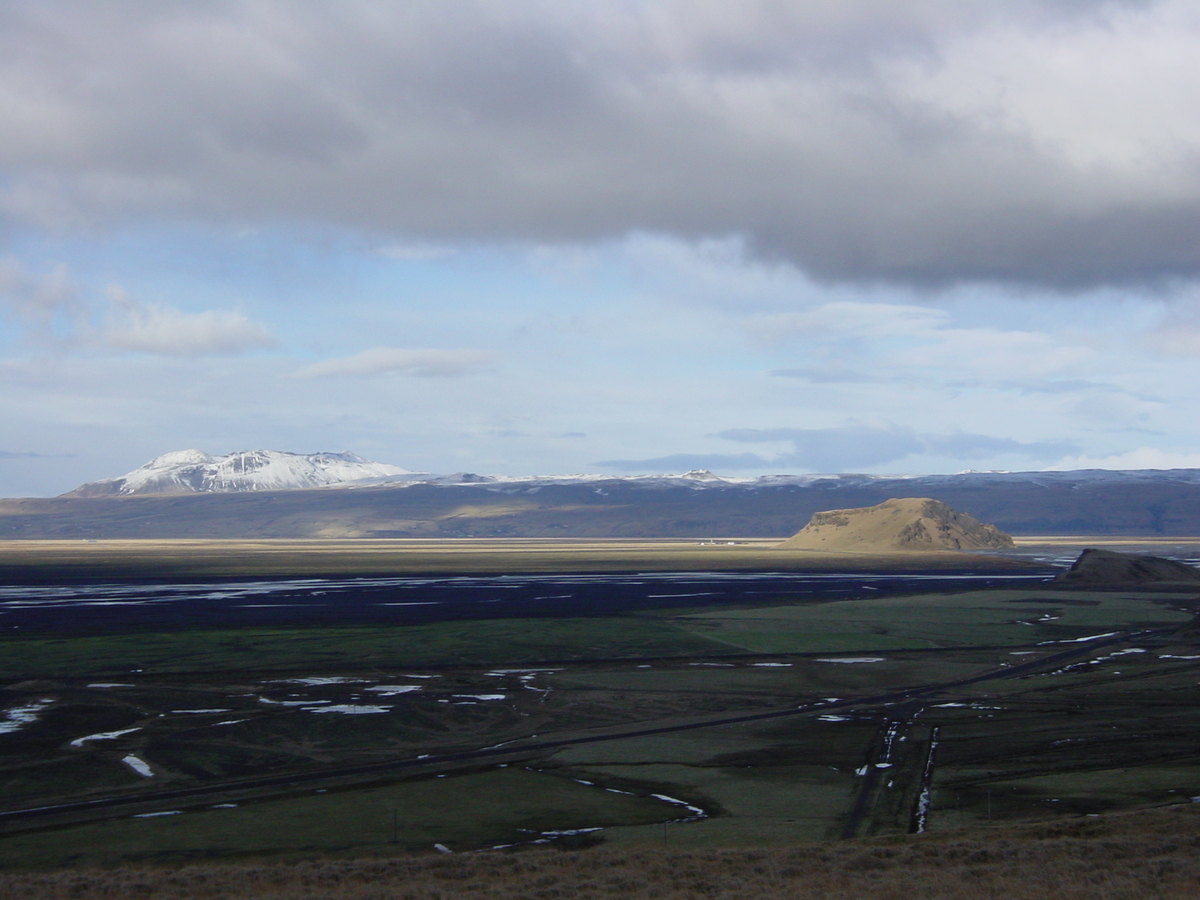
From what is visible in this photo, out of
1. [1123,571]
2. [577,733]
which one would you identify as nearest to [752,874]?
[577,733]

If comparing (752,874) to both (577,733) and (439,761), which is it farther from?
(577,733)

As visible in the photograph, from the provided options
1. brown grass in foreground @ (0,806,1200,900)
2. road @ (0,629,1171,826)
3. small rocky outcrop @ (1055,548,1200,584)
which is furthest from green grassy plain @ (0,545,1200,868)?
small rocky outcrop @ (1055,548,1200,584)

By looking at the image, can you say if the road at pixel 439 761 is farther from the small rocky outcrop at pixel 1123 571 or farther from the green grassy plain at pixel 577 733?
the small rocky outcrop at pixel 1123 571

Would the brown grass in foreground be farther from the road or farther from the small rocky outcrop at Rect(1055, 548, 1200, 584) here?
the small rocky outcrop at Rect(1055, 548, 1200, 584)

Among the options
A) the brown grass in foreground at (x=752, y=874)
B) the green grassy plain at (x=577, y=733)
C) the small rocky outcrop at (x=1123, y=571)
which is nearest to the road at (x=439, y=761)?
the green grassy plain at (x=577, y=733)

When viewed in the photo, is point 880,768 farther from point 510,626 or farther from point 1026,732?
point 510,626

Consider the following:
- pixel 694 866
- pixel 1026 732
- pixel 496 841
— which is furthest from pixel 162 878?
pixel 1026 732
